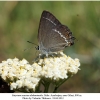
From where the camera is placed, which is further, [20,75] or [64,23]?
[64,23]

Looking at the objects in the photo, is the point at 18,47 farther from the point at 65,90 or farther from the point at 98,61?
the point at 98,61

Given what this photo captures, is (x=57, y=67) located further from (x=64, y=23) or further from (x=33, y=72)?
(x=64, y=23)

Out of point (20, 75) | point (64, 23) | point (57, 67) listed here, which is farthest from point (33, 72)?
point (64, 23)

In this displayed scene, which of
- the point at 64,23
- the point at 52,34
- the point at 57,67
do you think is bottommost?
the point at 57,67

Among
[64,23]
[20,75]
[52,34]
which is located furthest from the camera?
[64,23]

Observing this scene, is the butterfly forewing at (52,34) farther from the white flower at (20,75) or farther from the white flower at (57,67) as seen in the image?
the white flower at (20,75)
